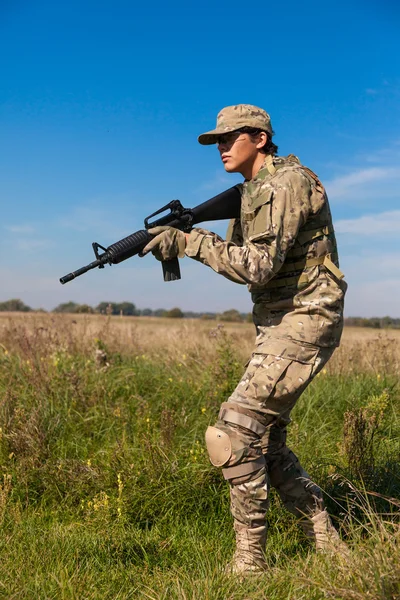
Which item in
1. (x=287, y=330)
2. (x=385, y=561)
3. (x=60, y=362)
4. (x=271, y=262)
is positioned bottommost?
(x=385, y=561)

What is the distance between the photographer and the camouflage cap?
11.3 ft

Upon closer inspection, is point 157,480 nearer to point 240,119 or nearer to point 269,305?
point 269,305

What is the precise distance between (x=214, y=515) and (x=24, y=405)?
7.59 feet

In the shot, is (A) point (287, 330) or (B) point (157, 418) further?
(B) point (157, 418)

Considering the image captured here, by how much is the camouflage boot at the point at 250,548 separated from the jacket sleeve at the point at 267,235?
1327 mm

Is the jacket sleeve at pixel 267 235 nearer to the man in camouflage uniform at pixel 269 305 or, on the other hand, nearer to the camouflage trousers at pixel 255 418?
the man in camouflage uniform at pixel 269 305

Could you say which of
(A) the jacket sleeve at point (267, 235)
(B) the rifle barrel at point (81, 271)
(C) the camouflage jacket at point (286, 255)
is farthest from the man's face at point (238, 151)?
(B) the rifle barrel at point (81, 271)

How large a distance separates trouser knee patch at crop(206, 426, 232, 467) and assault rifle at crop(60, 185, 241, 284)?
3.26ft

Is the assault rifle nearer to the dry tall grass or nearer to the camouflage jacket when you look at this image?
the camouflage jacket

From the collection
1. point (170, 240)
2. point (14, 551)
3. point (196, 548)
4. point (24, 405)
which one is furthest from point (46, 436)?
point (170, 240)

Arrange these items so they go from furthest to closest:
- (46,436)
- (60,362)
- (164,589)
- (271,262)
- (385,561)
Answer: (60,362)
(46,436)
(271,262)
(164,589)
(385,561)

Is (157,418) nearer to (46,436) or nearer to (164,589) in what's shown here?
(46,436)

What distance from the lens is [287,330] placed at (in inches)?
130

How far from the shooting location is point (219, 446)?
316 centimetres
